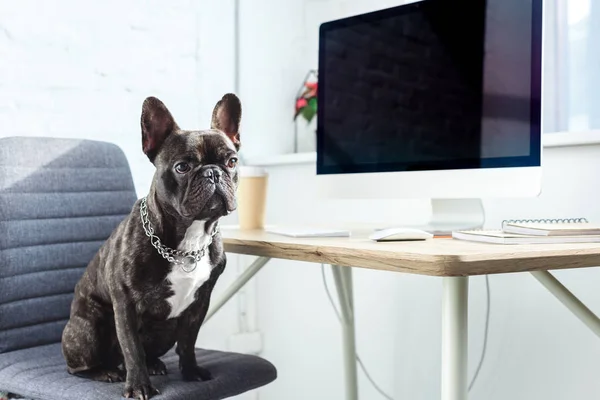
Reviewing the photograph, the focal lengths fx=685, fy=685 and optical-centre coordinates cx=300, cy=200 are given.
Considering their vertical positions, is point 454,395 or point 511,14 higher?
point 511,14

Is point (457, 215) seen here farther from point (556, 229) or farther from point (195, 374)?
point (195, 374)

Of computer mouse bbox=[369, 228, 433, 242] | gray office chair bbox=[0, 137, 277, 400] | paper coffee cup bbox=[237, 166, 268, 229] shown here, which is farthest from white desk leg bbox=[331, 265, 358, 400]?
computer mouse bbox=[369, 228, 433, 242]

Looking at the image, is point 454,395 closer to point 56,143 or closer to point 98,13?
point 56,143

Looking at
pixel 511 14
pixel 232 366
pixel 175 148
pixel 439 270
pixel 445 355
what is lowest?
pixel 232 366

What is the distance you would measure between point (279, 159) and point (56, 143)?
2.88ft

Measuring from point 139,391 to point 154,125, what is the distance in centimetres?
42

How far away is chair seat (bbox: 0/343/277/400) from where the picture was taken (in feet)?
3.65

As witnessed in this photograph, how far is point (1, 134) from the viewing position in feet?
5.71

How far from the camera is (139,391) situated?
1067 millimetres

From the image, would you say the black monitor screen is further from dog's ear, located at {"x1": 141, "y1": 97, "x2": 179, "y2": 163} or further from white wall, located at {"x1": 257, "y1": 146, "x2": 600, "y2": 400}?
dog's ear, located at {"x1": 141, "y1": 97, "x2": 179, "y2": 163}

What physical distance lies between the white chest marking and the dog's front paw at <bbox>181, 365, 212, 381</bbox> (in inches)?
4.4

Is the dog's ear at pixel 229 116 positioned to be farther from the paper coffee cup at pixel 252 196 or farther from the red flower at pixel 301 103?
the red flower at pixel 301 103

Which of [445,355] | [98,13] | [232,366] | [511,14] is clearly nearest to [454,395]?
[445,355]

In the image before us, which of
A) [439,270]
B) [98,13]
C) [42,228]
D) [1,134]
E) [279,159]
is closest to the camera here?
[439,270]
